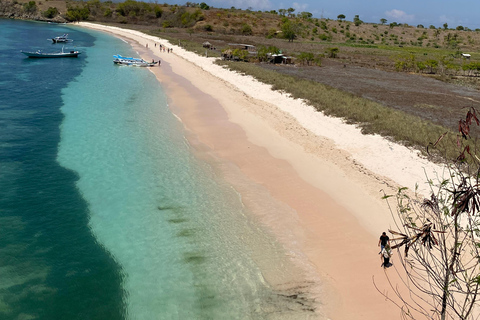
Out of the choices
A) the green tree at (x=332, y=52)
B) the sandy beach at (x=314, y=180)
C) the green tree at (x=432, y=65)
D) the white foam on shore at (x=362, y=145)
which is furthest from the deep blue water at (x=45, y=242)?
the green tree at (x=332, y=52)

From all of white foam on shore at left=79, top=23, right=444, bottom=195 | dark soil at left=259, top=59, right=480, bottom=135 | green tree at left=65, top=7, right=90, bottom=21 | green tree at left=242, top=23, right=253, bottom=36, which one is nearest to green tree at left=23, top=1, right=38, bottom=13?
green tree at left=65, top=7, right=90, bottom=21

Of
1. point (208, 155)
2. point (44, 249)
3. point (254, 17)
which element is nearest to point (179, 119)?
point (208, 155)

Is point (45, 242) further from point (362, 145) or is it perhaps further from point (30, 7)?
point (30, 7)

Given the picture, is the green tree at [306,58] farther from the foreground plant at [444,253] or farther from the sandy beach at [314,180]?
the foreground plant at [444,253]

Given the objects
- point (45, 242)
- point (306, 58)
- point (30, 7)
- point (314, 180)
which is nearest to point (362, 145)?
point (314, 180)

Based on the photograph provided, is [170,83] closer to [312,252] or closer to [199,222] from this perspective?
[199,222]
